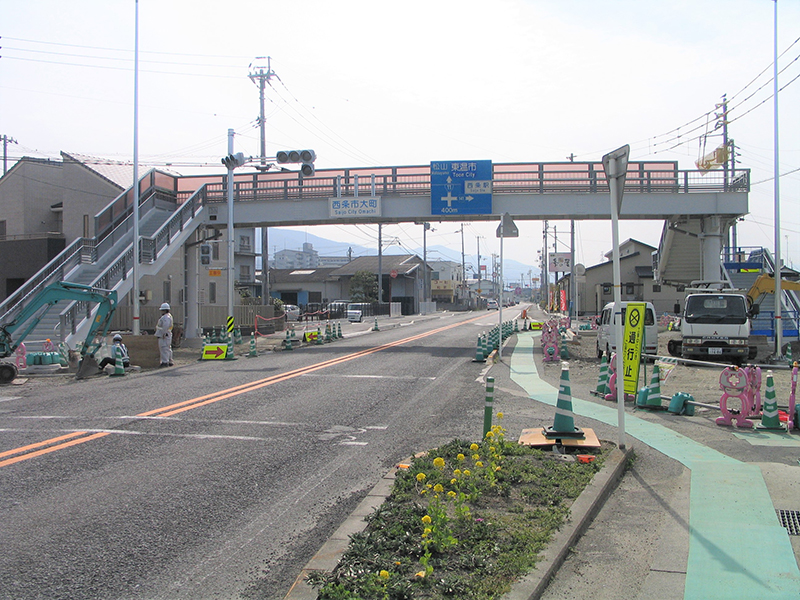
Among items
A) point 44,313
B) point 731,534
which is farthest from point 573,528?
point 44,313

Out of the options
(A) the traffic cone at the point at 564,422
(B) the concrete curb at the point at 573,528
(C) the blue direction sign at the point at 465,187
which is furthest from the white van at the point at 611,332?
(B) the concrete curb at the point at 573,528

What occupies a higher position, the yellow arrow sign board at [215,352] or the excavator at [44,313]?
the excavator at [44,313]

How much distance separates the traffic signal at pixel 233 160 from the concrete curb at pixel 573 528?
803 inches

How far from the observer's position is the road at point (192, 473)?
172 inches

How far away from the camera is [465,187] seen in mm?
25312

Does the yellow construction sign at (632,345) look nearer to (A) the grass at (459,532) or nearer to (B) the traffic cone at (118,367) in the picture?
(A) the grass at (459,532)

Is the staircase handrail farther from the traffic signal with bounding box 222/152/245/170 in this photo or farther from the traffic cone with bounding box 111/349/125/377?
the traffic cone with bounding box 111/349/125/377

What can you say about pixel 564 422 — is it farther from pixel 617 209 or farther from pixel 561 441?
pixel 617 209

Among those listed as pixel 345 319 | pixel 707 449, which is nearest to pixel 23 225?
pixel 345 319

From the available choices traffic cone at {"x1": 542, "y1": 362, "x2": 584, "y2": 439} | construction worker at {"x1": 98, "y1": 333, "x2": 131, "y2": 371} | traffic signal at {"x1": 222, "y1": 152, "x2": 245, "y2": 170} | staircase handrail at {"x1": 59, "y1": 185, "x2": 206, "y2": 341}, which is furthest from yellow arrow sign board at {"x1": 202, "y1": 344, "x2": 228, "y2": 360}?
traffic cone at {"x1": 542, "y1": 362, "x2": 584, "y2": 439}

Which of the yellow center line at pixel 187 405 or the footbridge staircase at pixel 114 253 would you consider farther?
the footbridge staircase at pixel 114 253

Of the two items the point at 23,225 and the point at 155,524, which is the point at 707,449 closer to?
the point at 155,524

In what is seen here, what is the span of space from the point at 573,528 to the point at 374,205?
2190cm

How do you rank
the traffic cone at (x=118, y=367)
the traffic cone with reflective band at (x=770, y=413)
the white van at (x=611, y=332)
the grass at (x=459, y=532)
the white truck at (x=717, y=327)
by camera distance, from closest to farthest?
1. the grass at (x=459, y=532)
2. the traffic cone with reflective band at (x=770, y=413)
3. the traffic cone at (x=118, y=367)
4. the white van at (x=611, y=332)
5. the white truck at (x=717, y=327)
